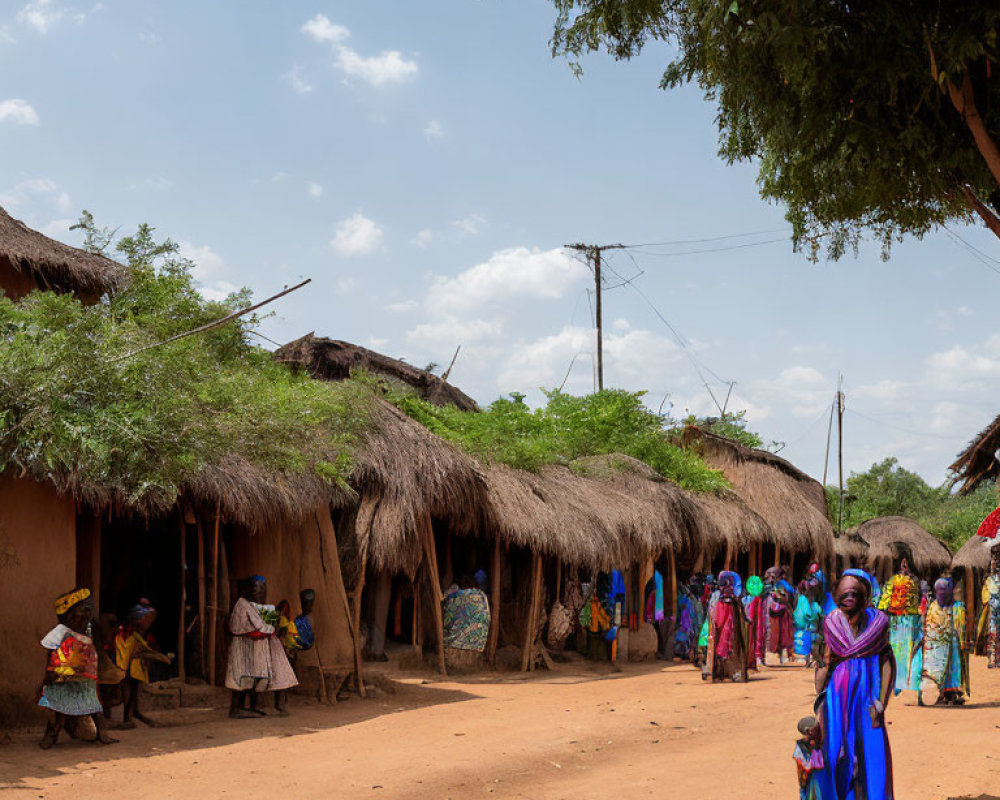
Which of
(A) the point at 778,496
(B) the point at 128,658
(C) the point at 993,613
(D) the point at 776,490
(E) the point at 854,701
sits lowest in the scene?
(C) the point at 993,613

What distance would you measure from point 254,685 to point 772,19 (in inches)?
290

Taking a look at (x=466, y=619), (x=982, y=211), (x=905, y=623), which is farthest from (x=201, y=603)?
(x=982, y=211)

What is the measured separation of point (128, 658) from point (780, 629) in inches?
458

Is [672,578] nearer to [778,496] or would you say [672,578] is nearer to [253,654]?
[778,496]

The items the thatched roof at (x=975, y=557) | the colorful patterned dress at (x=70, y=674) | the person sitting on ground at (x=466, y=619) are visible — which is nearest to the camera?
the colorful patterned dress at (x=70, y=674)

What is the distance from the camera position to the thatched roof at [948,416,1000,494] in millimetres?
18016

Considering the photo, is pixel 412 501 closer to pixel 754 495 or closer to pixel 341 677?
pixel 341 677

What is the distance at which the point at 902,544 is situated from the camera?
30.3m

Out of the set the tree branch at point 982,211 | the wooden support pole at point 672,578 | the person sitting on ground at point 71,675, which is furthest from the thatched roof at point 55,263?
the wooden support pole at point 672,578

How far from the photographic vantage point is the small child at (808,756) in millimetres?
5793

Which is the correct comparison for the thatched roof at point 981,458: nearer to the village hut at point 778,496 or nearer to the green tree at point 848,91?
the village hut at point 778,496

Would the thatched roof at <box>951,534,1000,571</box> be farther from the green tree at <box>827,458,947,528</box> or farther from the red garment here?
the green tree at <box>827,458,947,528</box>

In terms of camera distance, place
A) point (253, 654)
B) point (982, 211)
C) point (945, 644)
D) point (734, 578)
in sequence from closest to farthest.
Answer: point (982, 211) < point (253, 654) < point (945, 644) < point (734, 578)

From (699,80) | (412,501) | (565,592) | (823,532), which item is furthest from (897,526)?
(699,80)
